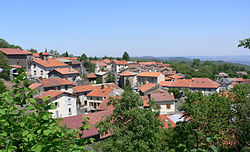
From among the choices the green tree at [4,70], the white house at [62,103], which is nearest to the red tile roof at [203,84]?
the white house at [62,103]

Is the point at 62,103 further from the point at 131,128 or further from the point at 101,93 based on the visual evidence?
the point at 131,128

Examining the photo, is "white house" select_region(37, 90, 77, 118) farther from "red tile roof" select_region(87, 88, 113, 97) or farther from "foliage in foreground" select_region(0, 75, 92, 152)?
"foliage in foreground" select_region(0, 75, 92, 152)

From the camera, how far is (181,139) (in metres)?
10.3

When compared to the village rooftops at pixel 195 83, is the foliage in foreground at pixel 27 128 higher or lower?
higher

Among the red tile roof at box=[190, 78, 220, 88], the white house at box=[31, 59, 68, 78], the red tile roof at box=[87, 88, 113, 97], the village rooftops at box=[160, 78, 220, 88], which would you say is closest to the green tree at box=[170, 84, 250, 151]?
the red tile roof at box=[87, 88, 113, 97]

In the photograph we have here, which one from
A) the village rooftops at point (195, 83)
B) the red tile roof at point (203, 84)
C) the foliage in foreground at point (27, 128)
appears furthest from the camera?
the village rooftops at point (195, 83)

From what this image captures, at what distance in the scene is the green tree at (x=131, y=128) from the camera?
31.1 ft

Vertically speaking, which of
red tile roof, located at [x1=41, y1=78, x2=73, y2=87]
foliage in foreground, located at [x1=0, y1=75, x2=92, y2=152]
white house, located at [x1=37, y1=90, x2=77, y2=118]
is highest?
foliage in foreground, located at [x1=0, y1=75, x2=92, y2=152]

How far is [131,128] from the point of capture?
10484 mm

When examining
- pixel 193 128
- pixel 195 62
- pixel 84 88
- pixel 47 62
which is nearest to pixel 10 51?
pixel 47 62

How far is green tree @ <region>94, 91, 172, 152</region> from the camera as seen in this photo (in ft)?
31.1

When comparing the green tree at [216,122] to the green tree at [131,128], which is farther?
the green tree at [131,128]

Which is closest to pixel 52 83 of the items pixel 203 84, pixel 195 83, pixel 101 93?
pixel 101 93

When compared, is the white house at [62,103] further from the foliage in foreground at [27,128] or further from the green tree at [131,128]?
the foliage in foreground at [27,128]
